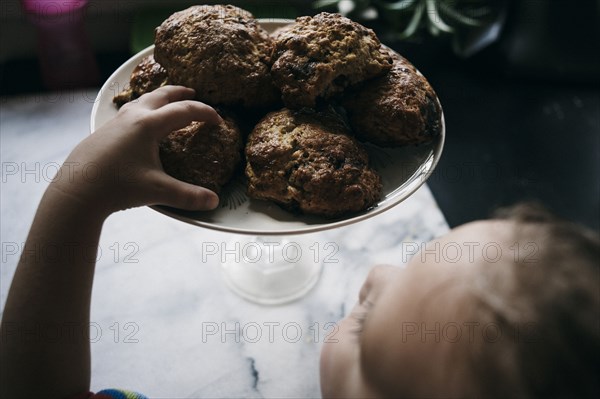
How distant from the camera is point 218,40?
56cm

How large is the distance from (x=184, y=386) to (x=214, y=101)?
375 millimetres

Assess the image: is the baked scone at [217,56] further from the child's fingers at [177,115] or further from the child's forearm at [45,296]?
the child's forearm at [45,296]

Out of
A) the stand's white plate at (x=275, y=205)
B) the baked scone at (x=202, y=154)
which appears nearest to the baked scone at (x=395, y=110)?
the stand's white plate at (x=275, y=205)

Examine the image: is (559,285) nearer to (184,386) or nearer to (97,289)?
(184,386)

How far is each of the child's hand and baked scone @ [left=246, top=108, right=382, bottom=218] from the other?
7 cm

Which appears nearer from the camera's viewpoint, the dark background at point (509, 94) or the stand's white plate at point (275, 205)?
the stand's white plate at point (275, 205)

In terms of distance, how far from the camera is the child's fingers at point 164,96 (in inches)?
21.2

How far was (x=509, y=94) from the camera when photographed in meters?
1.20

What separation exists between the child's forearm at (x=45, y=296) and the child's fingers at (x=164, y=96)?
0.39 ft

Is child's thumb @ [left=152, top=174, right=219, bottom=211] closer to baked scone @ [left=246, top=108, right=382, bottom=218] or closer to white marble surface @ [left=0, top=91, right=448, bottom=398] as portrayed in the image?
baked scone @ [left=246, top=108, right=382, bottom=218]

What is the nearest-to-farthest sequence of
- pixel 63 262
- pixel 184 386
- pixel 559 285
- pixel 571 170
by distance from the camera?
pixel 559 285, pixel 63 262, pixel 184 386, pixel 571 170

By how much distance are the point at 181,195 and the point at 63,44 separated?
2.45 feet

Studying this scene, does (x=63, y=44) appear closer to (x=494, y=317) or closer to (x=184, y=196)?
(x=184, y=196)

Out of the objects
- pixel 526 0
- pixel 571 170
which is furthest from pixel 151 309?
pixel 526 0
